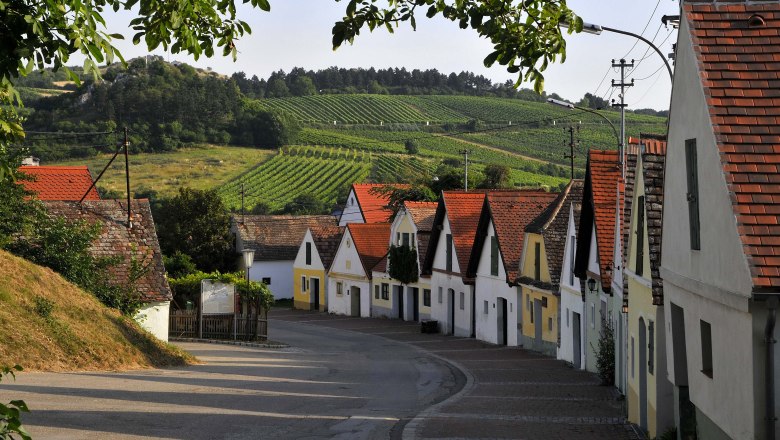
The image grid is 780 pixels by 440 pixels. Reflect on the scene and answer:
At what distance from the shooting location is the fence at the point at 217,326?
42406mm

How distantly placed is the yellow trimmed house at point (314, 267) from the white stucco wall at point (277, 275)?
403 cm

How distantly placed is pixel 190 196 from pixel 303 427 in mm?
47320

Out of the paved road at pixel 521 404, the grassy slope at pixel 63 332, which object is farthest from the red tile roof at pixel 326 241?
the grassy slope at pixel 63 332

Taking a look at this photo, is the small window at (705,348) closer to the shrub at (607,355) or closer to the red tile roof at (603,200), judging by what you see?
the red tile roof at (603,200)

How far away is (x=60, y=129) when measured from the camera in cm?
11488

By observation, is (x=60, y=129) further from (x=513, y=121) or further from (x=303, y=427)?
(x=303, y=427)

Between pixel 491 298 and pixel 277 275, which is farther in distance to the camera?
pixel 277 275

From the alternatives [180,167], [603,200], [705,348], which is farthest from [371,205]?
[705,348]

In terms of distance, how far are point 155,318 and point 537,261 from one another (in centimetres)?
1334

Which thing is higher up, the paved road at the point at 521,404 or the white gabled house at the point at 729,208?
the white gabled house at the point at 729,208

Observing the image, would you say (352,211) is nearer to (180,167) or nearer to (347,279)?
(347,279)

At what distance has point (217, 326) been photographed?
42812 mm

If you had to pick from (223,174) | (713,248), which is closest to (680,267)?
(713,248)

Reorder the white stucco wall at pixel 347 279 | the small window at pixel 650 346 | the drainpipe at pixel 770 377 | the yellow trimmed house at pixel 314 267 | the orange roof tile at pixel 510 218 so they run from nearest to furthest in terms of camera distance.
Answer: the drainpipe at pixel 770 377, the small window at pixel 650 346, the orange roof tile at pixel 510 218, the white stucco wall at pixel 347 279, the yellow trimmed house at pixel 314 267
